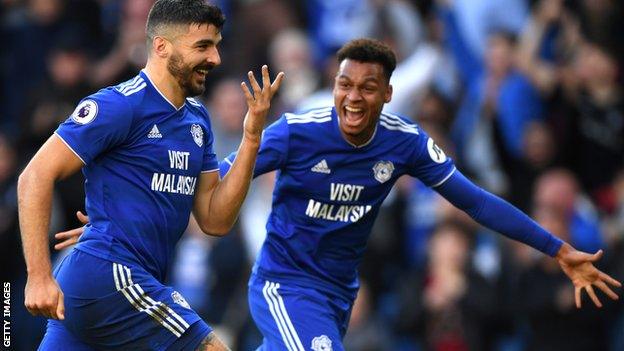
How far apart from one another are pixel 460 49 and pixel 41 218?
706 centimetres

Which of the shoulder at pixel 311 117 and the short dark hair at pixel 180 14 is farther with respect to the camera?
the shoulder at pixel 311 117

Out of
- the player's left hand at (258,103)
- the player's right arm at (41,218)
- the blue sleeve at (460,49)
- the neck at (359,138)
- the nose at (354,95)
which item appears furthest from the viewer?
the blue sleeve at (460,49)

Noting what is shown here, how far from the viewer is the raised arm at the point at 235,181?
6.61 metres

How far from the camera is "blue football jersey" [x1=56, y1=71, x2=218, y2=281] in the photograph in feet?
21.1

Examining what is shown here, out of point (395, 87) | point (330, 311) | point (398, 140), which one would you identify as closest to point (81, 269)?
point (330, 311)

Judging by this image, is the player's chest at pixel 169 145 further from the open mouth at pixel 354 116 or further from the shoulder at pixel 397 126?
the shoulder at pixel 397 126

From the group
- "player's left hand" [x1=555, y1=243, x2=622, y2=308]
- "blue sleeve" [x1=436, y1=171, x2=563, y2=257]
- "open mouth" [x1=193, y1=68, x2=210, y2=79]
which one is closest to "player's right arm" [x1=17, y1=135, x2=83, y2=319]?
"open mouth" [x1=193, y1=68, x2=210, y2=79]

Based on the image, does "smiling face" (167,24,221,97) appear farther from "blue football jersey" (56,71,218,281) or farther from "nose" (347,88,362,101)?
"nose" (347,88,362,101)

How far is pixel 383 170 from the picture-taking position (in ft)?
25.6

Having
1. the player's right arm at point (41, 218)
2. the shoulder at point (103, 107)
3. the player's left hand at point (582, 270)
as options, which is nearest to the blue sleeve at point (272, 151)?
the shoulder at point (103, 107)

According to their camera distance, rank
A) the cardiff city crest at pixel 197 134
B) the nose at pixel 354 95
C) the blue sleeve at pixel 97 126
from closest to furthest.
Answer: the blue sleeve at pixel 97 126 < the cardiff city crest at pixel 197 134 < the nose at pixel 354 95

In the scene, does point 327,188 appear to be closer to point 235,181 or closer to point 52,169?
point 235,181

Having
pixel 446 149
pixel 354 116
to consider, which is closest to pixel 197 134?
pixel 354 116

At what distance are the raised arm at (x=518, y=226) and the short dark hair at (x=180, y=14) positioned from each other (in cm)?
191
